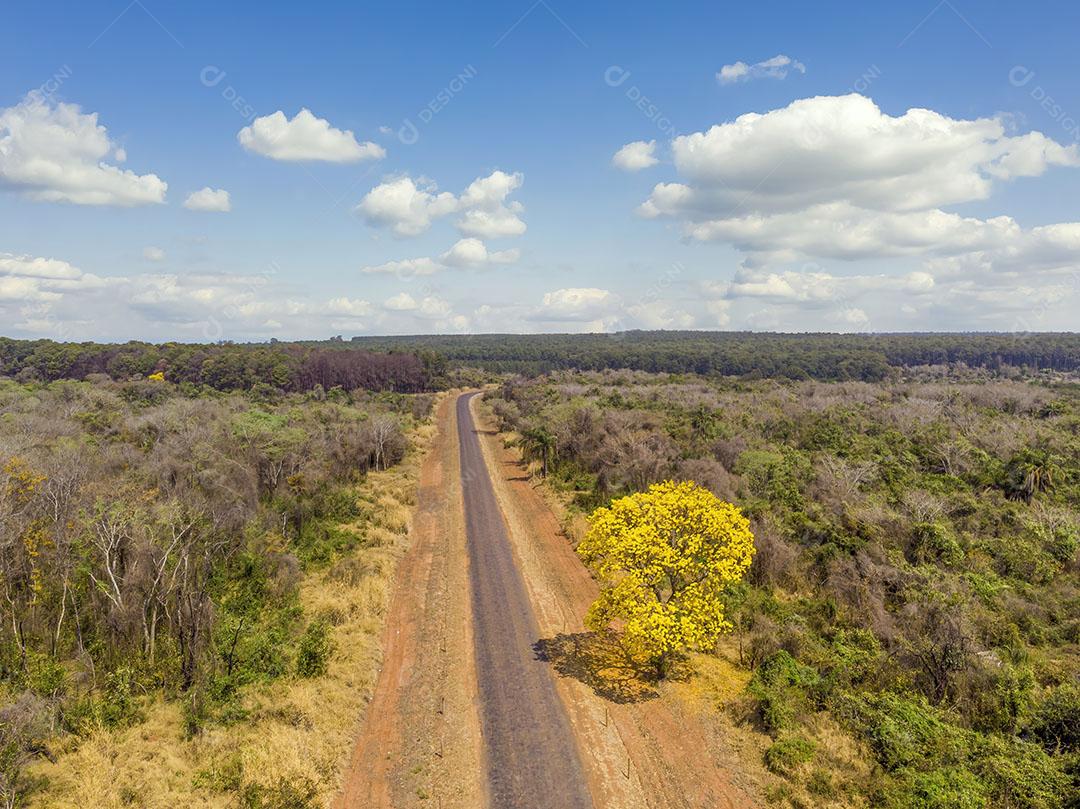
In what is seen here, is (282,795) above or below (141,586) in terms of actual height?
below

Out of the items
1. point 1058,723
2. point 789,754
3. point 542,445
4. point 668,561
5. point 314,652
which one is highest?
point 668,561

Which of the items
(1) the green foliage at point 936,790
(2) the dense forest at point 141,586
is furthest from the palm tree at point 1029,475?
(2) the dense forest at point 141,586

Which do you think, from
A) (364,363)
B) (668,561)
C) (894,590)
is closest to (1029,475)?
(894,590)

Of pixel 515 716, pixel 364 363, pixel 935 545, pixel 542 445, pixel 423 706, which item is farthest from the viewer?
pixel 364 363

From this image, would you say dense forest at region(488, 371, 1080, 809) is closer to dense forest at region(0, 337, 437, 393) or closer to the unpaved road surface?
the unpaved road surface

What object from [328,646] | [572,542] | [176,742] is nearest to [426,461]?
[572,542]

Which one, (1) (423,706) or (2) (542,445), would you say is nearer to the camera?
(1) (423,706)

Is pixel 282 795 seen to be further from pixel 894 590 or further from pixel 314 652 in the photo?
pixel 894 590

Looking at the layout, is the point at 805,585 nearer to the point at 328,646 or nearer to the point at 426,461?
the point at 328,646
